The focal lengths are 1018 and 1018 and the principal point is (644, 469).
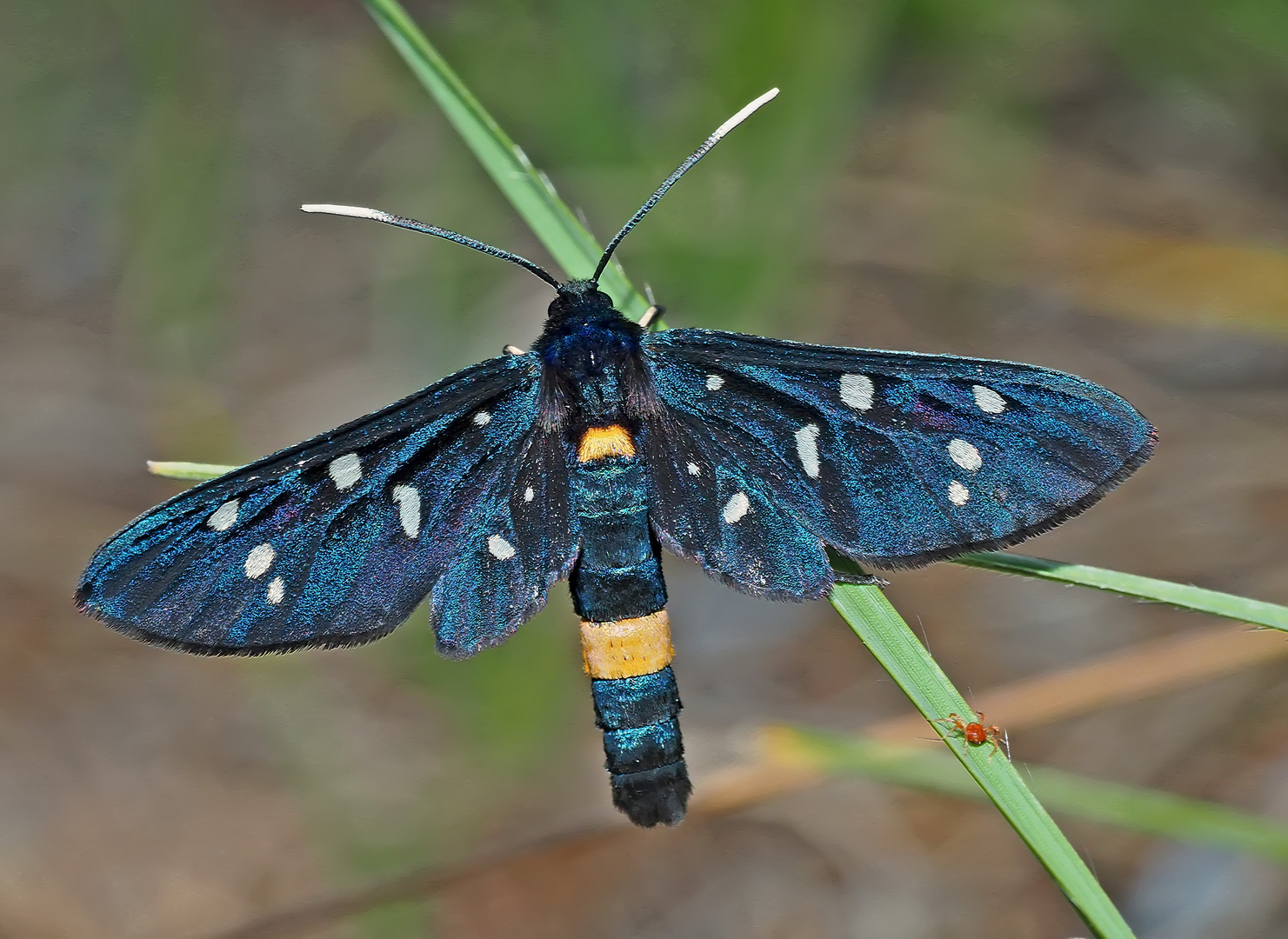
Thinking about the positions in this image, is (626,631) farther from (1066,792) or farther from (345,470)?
(1066,792)

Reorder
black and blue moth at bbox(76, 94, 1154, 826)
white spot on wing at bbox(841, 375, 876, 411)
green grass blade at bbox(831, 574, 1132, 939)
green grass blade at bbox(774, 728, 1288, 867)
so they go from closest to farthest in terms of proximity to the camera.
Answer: green grass blade at bbox(831, 574, 1132, 939) < black and blue moth at bbox(76, 94, 1154, 826) < white spot on wing at bbox(841, 375, 876, 411) < green grass blade at bbox(774, 728, 1288, 867)

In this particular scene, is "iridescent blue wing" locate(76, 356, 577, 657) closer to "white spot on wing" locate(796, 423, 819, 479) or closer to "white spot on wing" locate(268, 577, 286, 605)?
"white spot on wing" locate(268, 577, 286, 605)

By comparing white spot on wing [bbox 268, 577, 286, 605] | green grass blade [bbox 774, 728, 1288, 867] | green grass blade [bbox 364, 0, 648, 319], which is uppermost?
green grass blade [bbox 364, 0, 648, 319]

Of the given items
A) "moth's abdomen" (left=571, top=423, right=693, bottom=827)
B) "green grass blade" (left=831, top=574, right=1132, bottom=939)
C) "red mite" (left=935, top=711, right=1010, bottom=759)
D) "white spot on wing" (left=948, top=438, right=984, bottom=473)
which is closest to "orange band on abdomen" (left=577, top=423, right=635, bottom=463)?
"moth's abdomen" (left=571, top=423, right=693, bottom=827)

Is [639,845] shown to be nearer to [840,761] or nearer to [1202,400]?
[840,761]

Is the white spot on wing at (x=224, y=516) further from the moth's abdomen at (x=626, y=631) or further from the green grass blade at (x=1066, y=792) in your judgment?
the green grass blade at (x=1066, y=792)

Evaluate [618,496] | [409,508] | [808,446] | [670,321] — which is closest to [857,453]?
[808,446]

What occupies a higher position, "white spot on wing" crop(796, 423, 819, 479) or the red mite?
"white spot on wing" crop(796, 423, 819, 479)

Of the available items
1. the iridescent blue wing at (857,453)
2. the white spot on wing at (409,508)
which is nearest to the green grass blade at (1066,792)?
the iridescent blue wing at (857,453)
